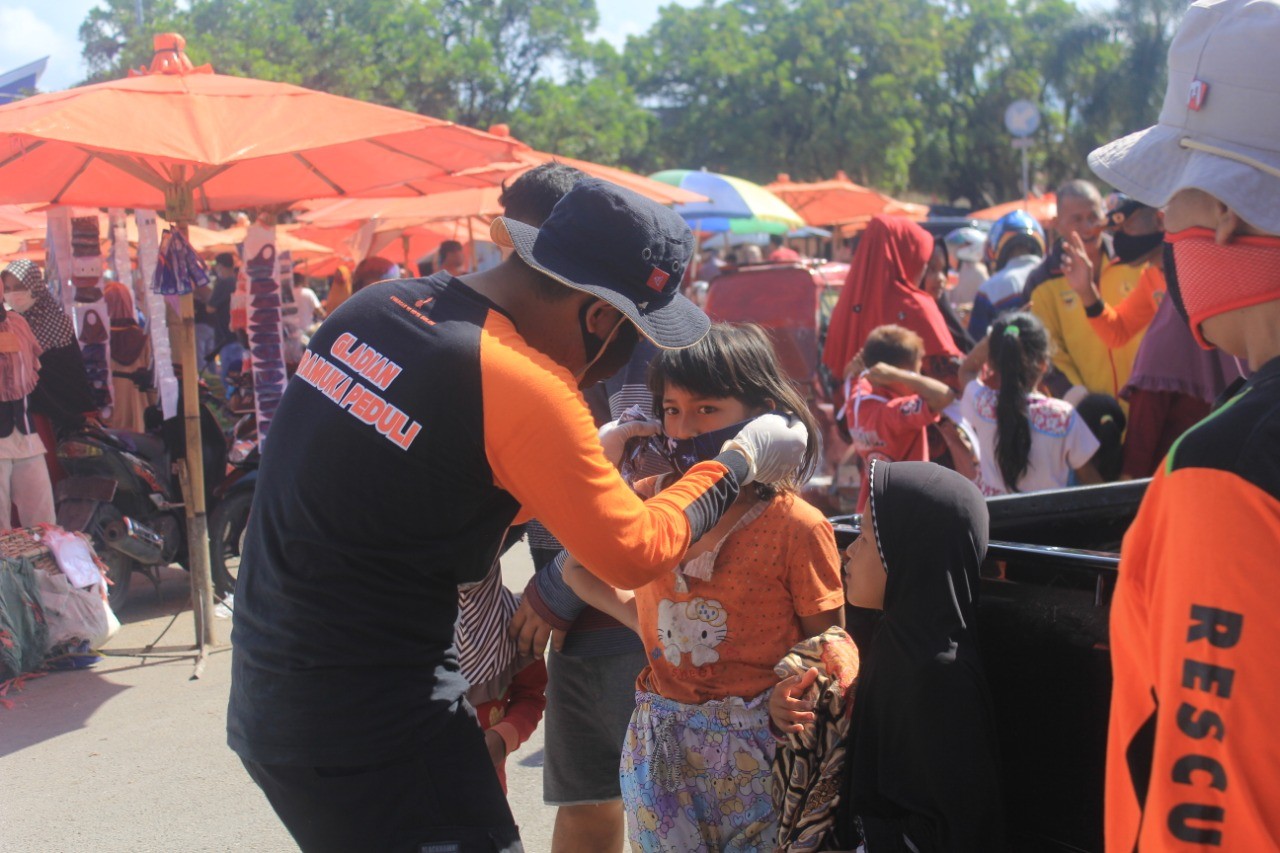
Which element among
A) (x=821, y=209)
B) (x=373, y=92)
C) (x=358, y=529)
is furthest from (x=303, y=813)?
(x=373, y=92)

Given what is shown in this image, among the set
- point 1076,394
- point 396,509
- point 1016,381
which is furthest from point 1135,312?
point 396,509

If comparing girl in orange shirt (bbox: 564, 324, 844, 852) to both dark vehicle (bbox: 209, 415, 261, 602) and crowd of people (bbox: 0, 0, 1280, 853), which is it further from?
dark vehicle (bbox: 209, 415, 261, 602)

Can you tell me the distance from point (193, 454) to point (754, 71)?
36.3m

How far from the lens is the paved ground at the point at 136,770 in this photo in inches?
167

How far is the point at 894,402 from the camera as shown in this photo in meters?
4.82

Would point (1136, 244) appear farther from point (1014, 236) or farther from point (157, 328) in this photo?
point (157, 328)

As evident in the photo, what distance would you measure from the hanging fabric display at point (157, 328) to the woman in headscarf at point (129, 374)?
40.6 inches

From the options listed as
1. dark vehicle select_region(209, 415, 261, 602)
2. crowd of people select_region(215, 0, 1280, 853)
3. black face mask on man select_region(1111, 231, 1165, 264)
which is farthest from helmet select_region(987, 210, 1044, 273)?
crowd of people select_region(215, 0, 1280, 853)

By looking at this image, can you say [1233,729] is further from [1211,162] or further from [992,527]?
[992,527]

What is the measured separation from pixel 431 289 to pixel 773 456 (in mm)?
791

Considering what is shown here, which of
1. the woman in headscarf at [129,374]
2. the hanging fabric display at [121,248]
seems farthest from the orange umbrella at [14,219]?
the woman in headscarf at [129,374]

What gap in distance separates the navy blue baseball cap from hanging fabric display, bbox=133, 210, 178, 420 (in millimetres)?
4980

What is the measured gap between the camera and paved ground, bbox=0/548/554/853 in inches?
167

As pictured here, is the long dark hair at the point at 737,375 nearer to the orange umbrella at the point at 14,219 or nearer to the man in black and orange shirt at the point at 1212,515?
the man in black and orange shirt at the point at 1212,515
